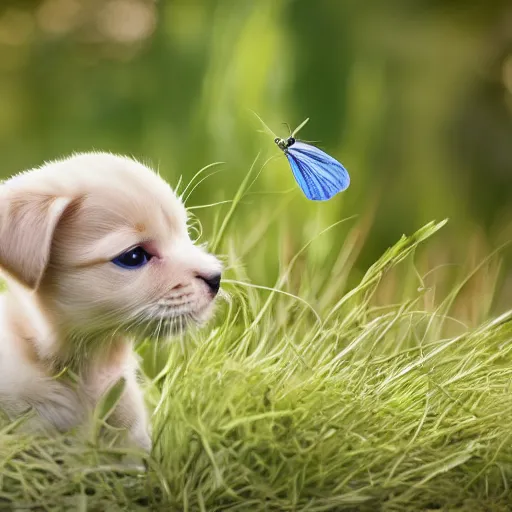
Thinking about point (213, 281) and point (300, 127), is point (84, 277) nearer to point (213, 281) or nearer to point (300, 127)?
point (213, 281)

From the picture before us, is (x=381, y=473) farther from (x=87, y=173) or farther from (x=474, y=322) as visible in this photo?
(x=87, y=173)

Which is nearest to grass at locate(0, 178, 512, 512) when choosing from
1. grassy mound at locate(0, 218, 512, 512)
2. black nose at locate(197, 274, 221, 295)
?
grassy mound at locate(0, 218, 512, 512)

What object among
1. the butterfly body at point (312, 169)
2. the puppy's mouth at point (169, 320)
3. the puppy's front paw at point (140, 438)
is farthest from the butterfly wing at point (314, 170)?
the puppy's front paw at point (140, 438)

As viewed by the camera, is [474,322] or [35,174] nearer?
[35,174]

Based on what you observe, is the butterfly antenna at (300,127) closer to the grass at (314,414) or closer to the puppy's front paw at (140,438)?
the grass at (314,414)

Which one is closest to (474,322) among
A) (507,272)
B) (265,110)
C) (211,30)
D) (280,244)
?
(507,272)
